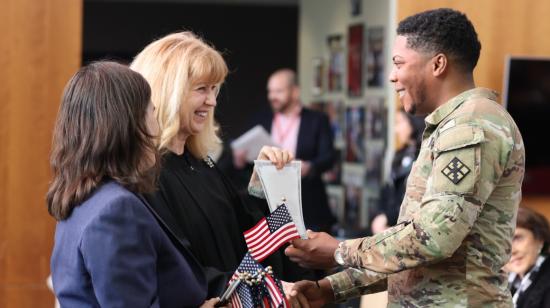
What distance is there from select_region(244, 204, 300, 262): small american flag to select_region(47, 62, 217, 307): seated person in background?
13.1 inches

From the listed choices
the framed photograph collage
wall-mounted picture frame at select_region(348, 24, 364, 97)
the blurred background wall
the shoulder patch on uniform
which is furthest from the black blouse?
wall-mounted picture frame at select_region(348, 24, 364, 97)

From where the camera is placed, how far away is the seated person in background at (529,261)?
4637 mm

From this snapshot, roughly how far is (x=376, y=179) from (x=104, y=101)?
740 centimetres

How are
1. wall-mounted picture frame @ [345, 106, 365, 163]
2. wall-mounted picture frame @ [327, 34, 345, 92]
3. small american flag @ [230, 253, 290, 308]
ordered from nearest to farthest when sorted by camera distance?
small american flag @ [230, 253, 290, 308] < wall-mounted picture frame @ [345, 106, 365, 163] < wall-mounted picture frame @ [327, 34, 345, 92]

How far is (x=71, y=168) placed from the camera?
241cm

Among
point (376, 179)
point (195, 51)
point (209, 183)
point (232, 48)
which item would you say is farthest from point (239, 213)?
point (232, 48)

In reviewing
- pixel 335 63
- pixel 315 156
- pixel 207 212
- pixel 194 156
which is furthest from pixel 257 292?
pixel 335 63

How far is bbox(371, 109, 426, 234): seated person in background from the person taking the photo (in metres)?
6.10

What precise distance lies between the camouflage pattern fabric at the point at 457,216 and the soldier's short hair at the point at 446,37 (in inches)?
4.5

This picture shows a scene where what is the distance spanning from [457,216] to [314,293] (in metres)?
0.73

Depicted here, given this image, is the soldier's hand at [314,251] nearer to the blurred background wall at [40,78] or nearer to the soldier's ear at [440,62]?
the soldier's ear at [440,62]

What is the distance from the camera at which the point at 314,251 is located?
9.90 ft

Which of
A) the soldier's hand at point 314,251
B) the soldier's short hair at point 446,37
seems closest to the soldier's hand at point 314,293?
the soldier's hand at point 314,251

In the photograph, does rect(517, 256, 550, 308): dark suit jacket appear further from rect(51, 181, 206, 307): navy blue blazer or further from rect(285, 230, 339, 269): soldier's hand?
rect(51, 181, 206, 307): navy blue blazer
